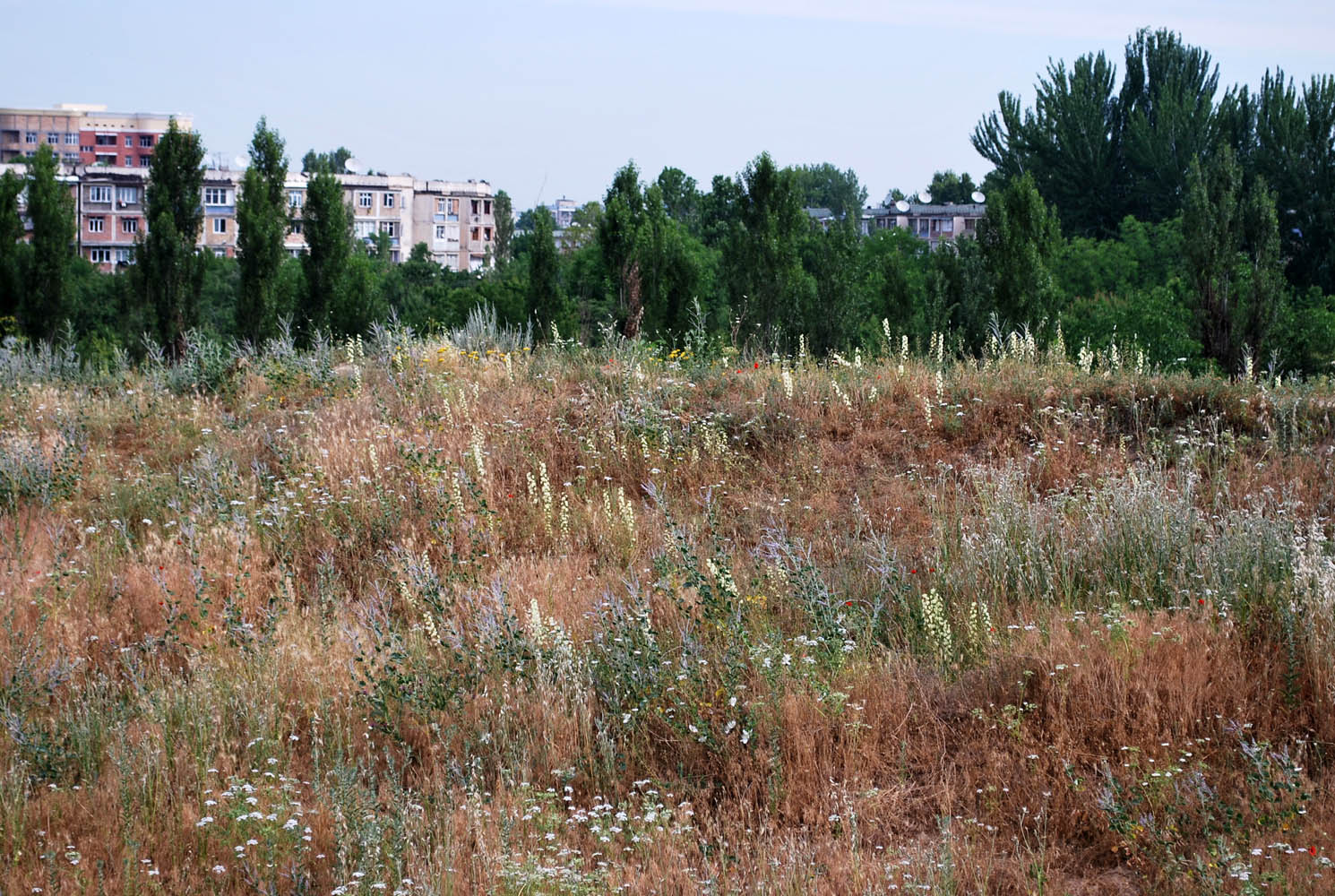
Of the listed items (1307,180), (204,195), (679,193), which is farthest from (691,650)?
(204,195)

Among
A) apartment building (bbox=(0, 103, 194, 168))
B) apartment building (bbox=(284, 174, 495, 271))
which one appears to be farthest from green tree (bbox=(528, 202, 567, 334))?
apartment building (bbox=(0, 103, 194, 168))

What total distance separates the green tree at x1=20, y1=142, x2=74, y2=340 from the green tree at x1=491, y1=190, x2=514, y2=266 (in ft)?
163

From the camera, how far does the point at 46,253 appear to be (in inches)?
1116

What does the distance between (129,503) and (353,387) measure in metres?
2.46

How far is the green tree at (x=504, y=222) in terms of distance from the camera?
8169 cm

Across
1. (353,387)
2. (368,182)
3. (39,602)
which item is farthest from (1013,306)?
(368,182)

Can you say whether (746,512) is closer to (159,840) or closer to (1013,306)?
(159,840)

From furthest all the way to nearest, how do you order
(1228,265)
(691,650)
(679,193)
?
(679,193)
(1228,265)
(691,650)

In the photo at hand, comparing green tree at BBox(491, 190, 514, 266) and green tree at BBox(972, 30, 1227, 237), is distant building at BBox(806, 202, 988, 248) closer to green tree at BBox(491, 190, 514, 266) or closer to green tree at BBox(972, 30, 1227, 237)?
green tree at BBox(491, 190, 514, 266)

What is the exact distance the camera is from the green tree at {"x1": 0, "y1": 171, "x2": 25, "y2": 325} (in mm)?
27938

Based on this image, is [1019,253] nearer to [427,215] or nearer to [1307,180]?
[1307,180]

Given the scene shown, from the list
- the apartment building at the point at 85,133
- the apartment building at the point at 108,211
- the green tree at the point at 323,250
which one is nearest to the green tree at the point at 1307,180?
the green tree at the point at 323,250

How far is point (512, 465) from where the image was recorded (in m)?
7.91

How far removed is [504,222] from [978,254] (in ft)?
214
